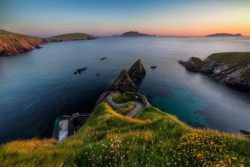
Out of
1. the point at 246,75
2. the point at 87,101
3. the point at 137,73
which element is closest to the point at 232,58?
the point at 246,75

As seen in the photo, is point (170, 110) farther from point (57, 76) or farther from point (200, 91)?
point (57, 76)

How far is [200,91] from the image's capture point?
57125mm

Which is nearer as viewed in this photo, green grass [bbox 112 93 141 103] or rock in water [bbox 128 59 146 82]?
green grass [bbox 112 93 141 103]

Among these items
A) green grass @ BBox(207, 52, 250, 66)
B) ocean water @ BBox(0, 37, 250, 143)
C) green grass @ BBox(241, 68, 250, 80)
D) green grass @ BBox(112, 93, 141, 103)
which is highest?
green grass @ BBox(207, 52, 250, 66)

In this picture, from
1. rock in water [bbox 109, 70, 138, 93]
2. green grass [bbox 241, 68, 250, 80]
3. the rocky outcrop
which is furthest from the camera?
the rocky outcrop

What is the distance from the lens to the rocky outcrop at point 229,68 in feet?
203

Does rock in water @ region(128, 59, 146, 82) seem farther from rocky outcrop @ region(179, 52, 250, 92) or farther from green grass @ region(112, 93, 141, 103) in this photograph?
rocky outcrop @ region(179, 52, 250, 92)

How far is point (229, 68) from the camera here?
235 feet

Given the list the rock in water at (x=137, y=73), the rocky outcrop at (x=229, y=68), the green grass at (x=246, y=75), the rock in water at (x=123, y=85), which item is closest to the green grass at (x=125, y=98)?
the rock in water at (x=123, y=85)

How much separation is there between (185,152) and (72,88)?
6107cm

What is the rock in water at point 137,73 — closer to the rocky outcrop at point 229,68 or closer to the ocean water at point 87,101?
the ocean water at point 87,101

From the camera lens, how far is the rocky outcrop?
61944 millimetres

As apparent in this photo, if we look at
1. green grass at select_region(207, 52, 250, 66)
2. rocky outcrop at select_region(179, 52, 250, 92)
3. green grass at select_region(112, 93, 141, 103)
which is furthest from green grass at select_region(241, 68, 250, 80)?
green grass at select_region(112, 93, 141, 103)

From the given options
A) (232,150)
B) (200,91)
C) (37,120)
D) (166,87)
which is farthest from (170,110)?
(37,120)
